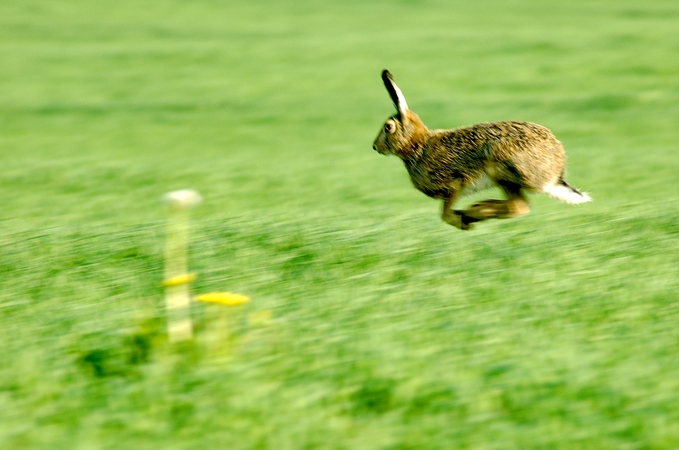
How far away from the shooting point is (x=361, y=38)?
27.1 m

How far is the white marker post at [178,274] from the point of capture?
14.7ft

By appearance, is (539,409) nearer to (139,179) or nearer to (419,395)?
(419,395)

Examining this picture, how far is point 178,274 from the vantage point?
6215 millimetres

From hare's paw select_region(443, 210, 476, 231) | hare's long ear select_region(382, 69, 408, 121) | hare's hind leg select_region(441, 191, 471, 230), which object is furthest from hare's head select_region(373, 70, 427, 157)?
hare's paw select_region(443, 210, 476, 231)

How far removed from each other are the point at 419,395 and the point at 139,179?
31.4 feet

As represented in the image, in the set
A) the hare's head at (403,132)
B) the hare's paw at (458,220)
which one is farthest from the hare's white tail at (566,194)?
the hare's head at (403,132)

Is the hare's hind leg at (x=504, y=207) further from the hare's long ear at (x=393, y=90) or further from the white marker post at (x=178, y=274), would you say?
the white marker post at (x=178, y=274)

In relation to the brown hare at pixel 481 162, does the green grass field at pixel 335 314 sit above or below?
below

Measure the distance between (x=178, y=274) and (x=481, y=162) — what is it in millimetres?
2272

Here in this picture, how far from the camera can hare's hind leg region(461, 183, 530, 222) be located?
22.0 ft

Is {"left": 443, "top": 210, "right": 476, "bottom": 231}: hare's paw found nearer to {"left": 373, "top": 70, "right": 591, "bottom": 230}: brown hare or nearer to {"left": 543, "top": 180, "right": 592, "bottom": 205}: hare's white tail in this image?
{"left": 373, "top": 70, "right": 591, "bottom": 230}: brown hare

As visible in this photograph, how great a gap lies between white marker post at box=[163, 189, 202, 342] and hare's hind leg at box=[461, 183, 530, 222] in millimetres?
2025

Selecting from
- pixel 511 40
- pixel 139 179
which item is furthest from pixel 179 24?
pixel 139 179

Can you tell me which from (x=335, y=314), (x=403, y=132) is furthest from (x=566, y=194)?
(x=335, y=314)
